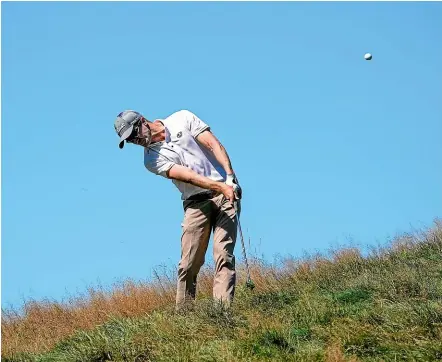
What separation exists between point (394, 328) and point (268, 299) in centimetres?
174

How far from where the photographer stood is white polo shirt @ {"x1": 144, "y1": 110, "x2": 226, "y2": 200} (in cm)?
865

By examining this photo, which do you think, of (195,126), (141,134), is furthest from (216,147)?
(141,134)

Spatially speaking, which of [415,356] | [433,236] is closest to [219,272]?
[415,356]

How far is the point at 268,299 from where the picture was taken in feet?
28.1

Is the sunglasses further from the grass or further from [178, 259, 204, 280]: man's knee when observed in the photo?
the grass

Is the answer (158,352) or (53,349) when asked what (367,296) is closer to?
(158,352)

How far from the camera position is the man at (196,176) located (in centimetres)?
851

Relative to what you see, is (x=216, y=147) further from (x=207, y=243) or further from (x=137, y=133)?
(x=207, y=243)

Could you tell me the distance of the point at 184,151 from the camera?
8688 mm

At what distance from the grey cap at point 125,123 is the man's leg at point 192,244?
0.90 m

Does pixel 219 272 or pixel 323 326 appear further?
pixel 219 272

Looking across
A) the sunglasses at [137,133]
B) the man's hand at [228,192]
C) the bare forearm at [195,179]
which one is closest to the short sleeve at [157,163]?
the bare forearm at [195,179]

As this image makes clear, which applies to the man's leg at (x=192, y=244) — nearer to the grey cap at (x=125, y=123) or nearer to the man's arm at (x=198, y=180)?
the man's arm at (x=198, y=180)

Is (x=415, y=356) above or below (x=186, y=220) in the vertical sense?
below
